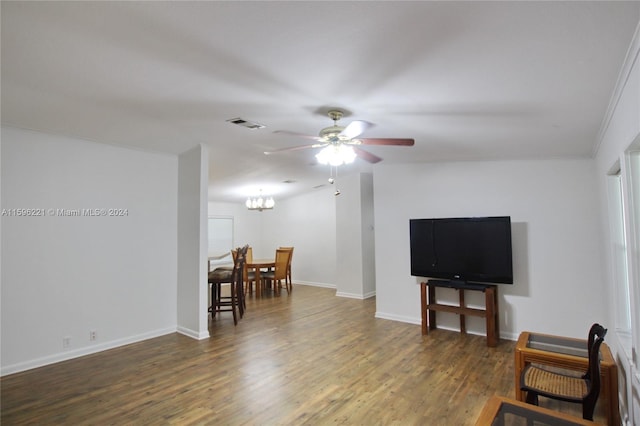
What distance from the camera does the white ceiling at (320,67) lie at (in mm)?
1571

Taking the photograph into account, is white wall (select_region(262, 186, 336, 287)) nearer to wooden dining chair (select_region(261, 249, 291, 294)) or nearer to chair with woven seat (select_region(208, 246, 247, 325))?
wooden dining chair (select_region(261, 249, 291, 294))

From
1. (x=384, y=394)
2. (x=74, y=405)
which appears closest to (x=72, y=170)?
(x=74, y=405)

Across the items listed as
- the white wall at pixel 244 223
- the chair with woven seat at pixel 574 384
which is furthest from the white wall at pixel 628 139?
the white wall at pixel 244 223

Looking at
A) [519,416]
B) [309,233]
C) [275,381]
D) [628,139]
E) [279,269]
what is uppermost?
[628,139]

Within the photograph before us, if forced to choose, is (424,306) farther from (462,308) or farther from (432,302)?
(462,308)

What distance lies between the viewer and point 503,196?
4.27 m

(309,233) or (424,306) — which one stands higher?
(309,233)

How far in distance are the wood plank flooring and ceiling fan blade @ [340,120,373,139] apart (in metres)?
2.16

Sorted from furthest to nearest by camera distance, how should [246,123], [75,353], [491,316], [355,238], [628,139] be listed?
1. [355,238]
2. [491,316]
3. [75,353]
4. [246,123]
5. [628,139]

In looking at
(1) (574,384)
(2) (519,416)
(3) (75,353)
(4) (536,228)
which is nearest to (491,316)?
(4) (536,228)

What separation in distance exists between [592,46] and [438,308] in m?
3.39

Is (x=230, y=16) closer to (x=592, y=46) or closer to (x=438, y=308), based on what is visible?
(x=592, y=46)

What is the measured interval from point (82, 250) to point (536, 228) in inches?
212

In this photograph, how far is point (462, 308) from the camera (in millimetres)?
4242
